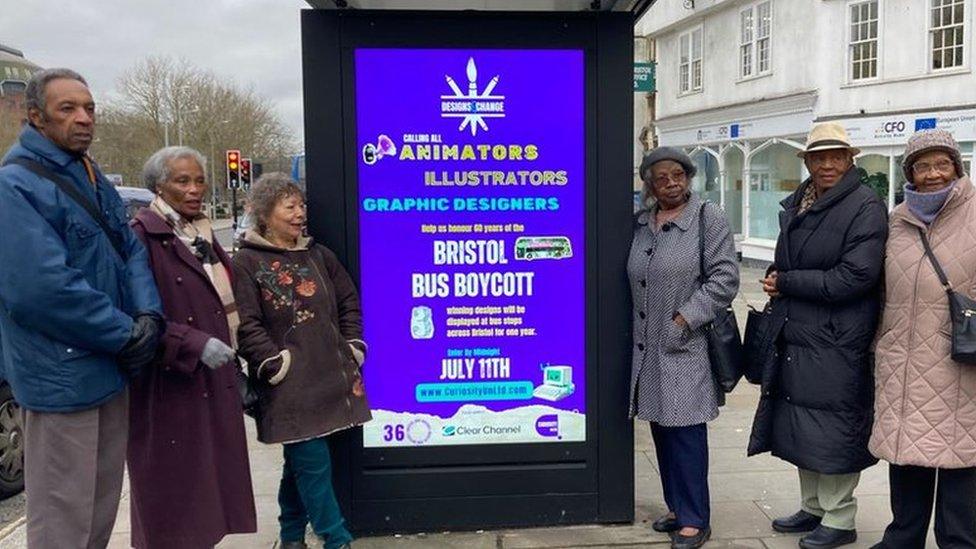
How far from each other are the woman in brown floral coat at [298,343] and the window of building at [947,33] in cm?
1549

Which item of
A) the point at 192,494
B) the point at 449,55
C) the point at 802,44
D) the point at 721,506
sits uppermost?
the point at 802,44

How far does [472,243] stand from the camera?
4.02 metres

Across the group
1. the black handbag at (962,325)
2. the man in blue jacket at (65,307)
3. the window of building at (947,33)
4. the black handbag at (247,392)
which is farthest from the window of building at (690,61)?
the man in blue jacket at (65,307)

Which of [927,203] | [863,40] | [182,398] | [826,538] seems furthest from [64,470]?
[863,40]

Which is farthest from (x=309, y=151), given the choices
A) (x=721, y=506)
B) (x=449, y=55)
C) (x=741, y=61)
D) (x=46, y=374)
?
(x=741, y=61)

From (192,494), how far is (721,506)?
280 centimetres

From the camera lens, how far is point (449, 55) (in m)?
3.92

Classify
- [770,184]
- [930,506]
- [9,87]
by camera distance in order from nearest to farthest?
[930,506], [770,184], [9,87]

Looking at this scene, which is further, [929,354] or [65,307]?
[929,354]

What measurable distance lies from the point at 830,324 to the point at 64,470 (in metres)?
3.14

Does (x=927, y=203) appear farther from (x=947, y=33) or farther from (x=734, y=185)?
(x=734, y=185)

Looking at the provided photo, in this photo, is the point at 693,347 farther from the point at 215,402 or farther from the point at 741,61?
the point at 741,61

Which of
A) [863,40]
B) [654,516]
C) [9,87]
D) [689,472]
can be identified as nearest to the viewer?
[689,472]

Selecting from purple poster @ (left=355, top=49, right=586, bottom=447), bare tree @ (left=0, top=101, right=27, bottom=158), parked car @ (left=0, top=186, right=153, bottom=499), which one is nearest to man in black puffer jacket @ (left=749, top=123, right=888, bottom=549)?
purple poster @ (left=355, top=49, right=586, bottom=447)
